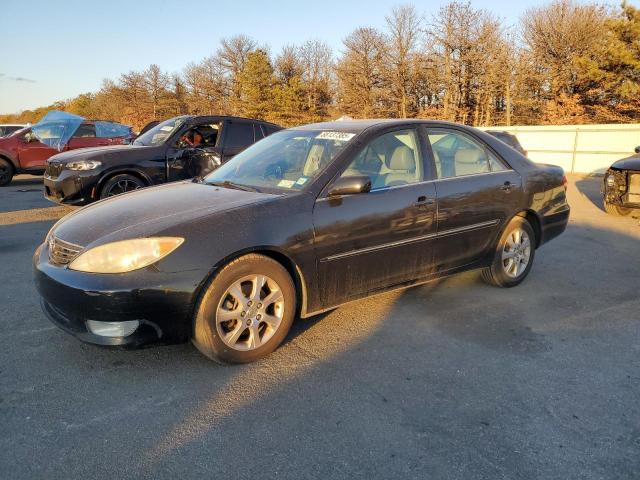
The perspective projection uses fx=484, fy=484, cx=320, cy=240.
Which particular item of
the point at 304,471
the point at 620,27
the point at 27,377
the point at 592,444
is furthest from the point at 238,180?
the point at 620,27

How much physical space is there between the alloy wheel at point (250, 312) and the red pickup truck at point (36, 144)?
1200 centimetres

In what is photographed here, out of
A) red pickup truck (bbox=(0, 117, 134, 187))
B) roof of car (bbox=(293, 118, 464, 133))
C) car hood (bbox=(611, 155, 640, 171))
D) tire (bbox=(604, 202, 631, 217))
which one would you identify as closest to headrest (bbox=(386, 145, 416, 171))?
roof of car (bbox=(293, 118, 464, 133))

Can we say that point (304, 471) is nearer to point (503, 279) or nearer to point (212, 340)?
point (212, 340)

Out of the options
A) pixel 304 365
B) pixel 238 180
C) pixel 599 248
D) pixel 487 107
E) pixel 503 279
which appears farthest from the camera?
pixel 487 107

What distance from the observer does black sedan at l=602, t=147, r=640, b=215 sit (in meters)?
7.93

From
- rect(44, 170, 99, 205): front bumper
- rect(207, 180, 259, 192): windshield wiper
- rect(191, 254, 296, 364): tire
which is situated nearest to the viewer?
rect(191, 254, 296, 364): tire

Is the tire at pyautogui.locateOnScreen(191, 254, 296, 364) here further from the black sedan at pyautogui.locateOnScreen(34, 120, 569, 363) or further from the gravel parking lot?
the gravel parking lot

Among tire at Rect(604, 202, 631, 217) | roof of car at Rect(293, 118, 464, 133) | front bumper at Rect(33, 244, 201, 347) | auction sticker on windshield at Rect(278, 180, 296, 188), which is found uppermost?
roof of car at Rect(293, 118, 464, 133)

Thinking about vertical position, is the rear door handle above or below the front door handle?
above

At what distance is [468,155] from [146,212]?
9.16 ft

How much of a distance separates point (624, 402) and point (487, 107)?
30.7 metres

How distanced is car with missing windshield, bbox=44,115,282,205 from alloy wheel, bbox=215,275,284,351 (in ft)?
16.3

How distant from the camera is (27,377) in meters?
2.95

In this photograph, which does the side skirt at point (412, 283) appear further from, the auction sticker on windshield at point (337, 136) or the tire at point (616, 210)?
the tire at point (616, 210)
